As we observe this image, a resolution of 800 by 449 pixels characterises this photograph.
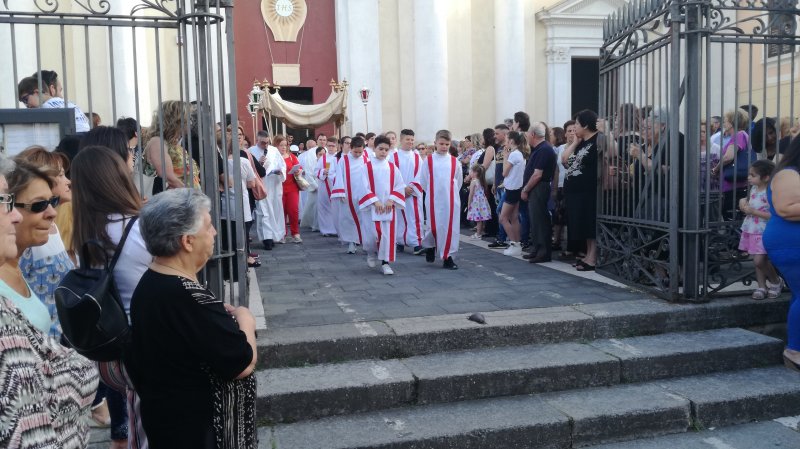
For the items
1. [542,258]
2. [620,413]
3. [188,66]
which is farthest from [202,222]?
[542,258]

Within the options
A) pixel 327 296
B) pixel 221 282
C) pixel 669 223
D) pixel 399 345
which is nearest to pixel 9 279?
pixel 221 282

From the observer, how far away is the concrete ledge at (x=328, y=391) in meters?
4.12

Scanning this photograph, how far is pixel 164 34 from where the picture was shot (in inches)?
674

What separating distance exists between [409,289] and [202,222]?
14.2 feet

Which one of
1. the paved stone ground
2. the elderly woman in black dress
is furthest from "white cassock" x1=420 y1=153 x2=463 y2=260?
the elderly woman in black dress

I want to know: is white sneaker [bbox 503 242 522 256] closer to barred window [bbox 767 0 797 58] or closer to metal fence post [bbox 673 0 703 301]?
metal fence post [bbox 673 0 703 301]

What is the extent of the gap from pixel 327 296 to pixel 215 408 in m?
3.94

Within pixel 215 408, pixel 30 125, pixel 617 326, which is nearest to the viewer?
pixel 215 408

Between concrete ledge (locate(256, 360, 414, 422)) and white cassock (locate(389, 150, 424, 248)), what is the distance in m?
4.67

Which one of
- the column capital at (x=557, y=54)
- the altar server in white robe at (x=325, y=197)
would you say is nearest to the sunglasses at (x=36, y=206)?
the altar server in white robe at (x=325, y=197)

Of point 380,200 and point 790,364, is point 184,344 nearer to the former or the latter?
point 790,364

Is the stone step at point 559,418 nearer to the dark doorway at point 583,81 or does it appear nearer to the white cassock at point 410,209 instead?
the white cassock at point 410,209

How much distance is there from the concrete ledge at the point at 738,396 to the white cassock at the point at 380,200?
12.9 ft

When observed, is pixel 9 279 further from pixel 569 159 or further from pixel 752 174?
pixel 569 159
